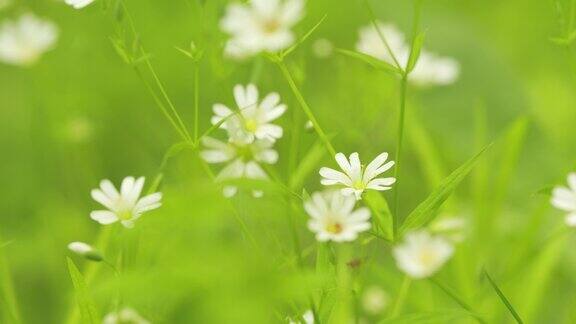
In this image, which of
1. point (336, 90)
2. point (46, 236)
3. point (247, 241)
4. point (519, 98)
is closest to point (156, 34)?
point (336, 90)

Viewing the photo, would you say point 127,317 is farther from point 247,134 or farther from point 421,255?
point 421,255

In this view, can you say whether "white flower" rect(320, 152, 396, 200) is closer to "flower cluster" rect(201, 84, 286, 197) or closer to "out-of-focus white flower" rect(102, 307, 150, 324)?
"flower cluster" rect(201, 84, 286, 197)

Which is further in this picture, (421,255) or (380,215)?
(421,255)

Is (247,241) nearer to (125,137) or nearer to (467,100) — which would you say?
(125,137)

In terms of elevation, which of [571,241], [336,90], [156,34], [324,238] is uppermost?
[156,34]

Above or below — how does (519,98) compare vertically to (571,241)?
above

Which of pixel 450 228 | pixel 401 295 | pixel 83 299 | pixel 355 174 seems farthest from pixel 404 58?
pixel 83 299
